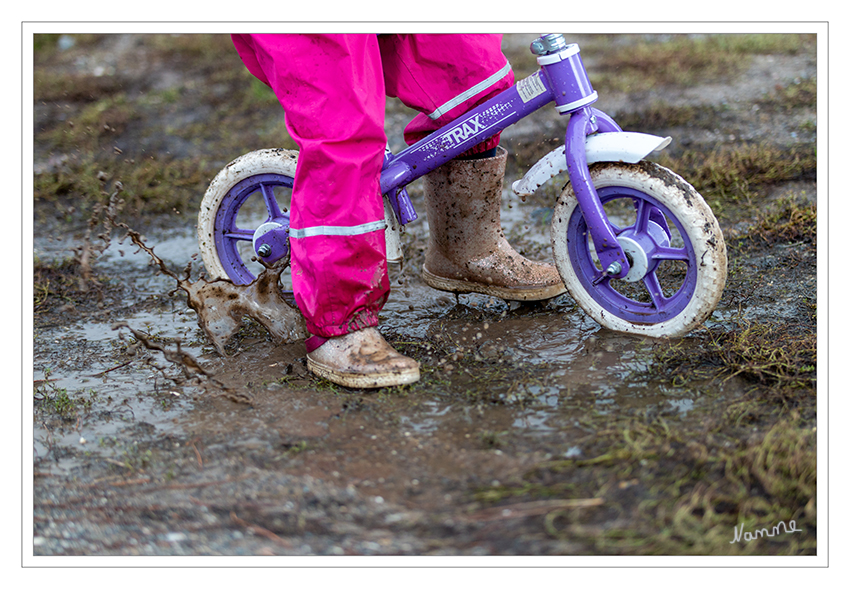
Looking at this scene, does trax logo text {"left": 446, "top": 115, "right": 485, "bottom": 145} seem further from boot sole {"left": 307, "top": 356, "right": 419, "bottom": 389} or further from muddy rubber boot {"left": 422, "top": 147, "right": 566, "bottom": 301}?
boot sole {"left": 307, "top": 356, "right": 419, "bottom": 389}

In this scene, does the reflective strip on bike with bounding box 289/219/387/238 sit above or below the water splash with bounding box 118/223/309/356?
above

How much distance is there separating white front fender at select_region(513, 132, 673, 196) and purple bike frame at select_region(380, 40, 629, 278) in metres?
0.04

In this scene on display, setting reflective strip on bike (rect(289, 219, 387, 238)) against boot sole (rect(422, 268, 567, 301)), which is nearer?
reflective strip on bike (rect(289, 219, 387, 238))

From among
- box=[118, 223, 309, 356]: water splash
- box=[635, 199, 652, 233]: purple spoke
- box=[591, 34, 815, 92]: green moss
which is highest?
box=[591, 34, 815, 92]: green moss

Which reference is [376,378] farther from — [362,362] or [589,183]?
[589,183]

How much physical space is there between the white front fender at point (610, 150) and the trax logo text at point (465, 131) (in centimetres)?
25

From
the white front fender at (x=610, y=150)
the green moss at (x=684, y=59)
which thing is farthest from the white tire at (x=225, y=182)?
the green moss at (x=684, y=59)

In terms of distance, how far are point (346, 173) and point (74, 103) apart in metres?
4.52

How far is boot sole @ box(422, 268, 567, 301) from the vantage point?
303cm

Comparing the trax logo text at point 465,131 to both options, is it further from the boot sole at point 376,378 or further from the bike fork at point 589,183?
the boot sole at point 376,378

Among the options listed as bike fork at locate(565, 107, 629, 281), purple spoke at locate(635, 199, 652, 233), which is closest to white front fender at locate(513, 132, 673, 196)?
bike fork at locate(565, 107, 629, 281)

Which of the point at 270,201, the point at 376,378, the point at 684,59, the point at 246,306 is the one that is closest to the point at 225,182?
the point at 270,201

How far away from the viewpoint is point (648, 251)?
8.43ft

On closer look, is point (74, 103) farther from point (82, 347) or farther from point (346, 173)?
point (346, 173)
